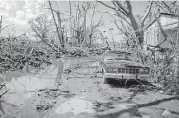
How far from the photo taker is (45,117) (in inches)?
148

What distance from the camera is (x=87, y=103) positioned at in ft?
15.8

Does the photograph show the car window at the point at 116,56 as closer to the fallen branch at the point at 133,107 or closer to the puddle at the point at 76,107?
the fallen branch at the point at 133,107

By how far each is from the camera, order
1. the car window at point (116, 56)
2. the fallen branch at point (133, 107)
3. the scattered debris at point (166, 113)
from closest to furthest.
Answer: the fallen branch at point (133, 107) < the scattered debris at point (166, 113) < the car window at point (116, 56)

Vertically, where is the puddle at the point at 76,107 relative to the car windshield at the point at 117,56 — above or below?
below

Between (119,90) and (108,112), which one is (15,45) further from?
(108,112)

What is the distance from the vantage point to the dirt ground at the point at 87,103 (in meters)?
4.06

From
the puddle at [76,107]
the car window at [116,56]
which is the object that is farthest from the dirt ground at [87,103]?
the car window at [116,56]

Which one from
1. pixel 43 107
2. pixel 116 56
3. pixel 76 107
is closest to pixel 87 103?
pixel 76 107

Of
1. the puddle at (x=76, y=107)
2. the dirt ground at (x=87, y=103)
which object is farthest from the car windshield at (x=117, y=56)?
the puddle at (x=76, y=107)

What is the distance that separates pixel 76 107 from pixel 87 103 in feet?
1.54

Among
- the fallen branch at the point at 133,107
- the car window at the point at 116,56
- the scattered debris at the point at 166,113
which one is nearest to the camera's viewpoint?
the fallen branch at the point at 133,107

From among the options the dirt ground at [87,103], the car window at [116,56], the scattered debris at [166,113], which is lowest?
the scattered debris at [166,113]

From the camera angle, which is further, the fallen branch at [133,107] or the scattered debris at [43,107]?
the scattered debris at [43,107]

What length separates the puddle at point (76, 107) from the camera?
420 cm
